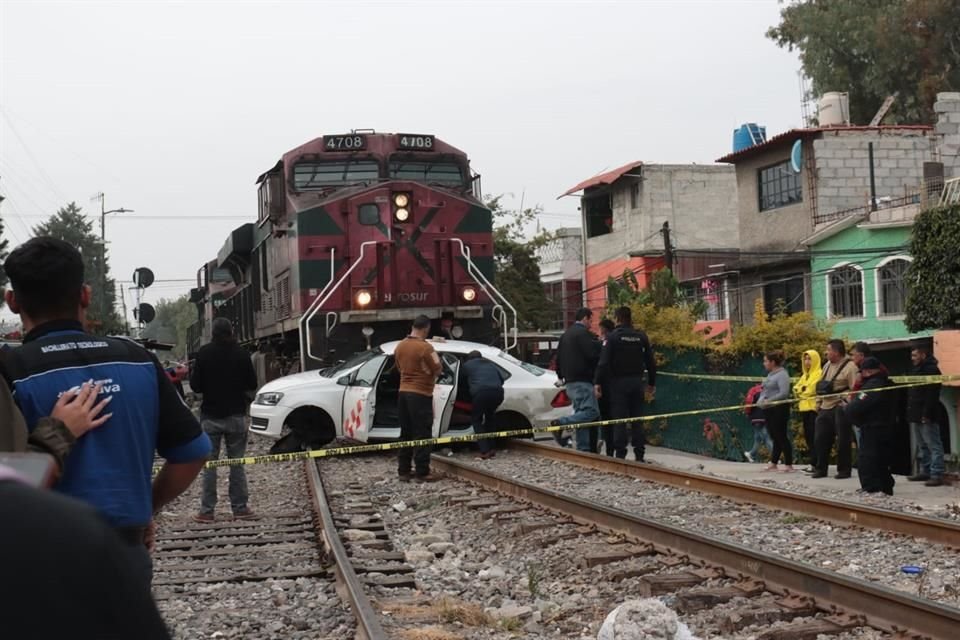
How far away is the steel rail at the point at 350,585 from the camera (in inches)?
219

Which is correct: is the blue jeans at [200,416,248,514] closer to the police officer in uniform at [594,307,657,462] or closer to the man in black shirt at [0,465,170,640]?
the police officer in uniform at [594,307,657,462]

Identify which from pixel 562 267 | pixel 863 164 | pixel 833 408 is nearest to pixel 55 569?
pixel 833 408

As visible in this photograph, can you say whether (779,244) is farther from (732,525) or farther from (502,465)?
(732,525)

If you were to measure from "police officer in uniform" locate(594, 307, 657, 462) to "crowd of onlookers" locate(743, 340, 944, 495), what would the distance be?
144cm

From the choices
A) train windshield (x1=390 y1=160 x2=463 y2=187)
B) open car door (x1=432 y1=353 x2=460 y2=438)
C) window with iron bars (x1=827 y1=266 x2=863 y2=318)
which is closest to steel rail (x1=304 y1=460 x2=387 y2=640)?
open car door (x1=432 y1=353 x2=460 y2=438)

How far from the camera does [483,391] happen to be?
14648 millimetres

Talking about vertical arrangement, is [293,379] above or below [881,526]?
above

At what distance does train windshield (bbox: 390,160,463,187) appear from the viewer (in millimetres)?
18219

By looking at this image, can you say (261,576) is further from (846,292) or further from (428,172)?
(846,292)

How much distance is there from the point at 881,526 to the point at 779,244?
2621cm

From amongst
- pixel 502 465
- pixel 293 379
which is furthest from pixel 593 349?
pixel 293 379

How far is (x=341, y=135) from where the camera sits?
59.4 feet

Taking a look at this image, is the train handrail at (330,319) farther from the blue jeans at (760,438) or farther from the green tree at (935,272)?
the green tree at (935,272)

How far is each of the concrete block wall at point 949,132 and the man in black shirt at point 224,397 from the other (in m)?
→ 26.6
